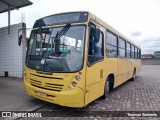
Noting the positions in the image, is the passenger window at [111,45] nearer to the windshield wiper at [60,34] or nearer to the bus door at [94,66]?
the bus door at [94,66]

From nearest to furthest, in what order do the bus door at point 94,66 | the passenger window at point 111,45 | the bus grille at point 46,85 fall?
the bus grille at point 46,85, the bus door at point 94,66, the passenger window at point 111,45

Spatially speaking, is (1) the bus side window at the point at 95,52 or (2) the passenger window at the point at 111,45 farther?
(2) the passenger window at the point at 111,45

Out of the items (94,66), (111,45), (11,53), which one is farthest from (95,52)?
(11,53)

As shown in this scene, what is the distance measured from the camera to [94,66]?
19.7 ft

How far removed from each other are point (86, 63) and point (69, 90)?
0.89m

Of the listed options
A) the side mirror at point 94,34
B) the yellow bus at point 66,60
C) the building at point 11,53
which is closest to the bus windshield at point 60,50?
the yellow bus at point 66,60

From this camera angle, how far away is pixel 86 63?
5457mm

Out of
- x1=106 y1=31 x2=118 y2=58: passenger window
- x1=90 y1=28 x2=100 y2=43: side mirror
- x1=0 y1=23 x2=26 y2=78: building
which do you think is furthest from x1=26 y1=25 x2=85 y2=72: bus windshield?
x1=0 y1=23 x2=26 y2=78: building

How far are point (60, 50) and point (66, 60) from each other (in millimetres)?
404

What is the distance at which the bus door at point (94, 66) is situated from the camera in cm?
566

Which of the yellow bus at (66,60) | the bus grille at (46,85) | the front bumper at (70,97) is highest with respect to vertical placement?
the yellow bus at (66,60)

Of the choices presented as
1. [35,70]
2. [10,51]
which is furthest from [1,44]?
[35,70]

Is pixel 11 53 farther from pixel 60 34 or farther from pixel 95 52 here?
pixel 95 52

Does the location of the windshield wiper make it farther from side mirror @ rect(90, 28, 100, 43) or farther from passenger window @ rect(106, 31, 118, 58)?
passenger window @ rect(106, 31, 118, 58)
